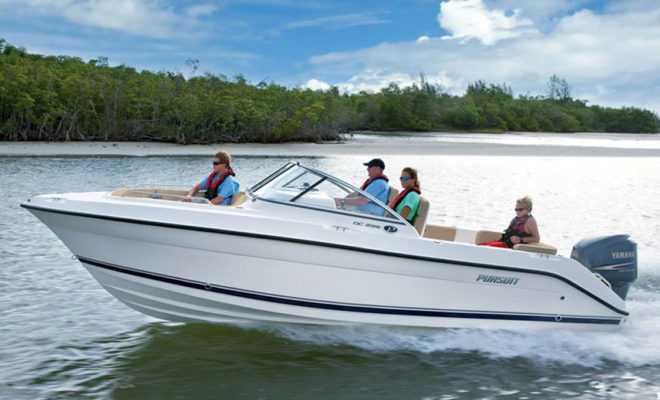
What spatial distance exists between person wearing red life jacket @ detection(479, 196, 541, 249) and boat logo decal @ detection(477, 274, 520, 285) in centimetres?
55

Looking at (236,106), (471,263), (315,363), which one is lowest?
(315,363)

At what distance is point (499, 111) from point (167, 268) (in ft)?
252

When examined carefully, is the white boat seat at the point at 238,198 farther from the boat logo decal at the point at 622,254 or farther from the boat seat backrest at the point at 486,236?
the boat logo decal at the point at 622,254

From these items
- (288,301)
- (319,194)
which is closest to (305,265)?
(288,301)

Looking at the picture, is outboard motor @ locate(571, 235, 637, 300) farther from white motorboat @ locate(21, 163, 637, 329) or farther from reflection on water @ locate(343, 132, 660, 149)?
reflection on water @ locate(343, 132, 660, 149)

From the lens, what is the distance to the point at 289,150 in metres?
39.2

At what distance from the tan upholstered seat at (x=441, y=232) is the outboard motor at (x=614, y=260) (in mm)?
1327

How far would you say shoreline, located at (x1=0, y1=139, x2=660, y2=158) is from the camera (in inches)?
1251

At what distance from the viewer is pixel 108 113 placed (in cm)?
3688

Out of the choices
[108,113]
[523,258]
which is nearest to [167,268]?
[523,258]

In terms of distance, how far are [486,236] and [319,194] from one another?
1991 mm

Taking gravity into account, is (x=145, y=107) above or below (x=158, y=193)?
above

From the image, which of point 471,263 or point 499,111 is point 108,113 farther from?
point 499,111

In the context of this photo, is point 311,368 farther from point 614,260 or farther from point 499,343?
point 614,260
